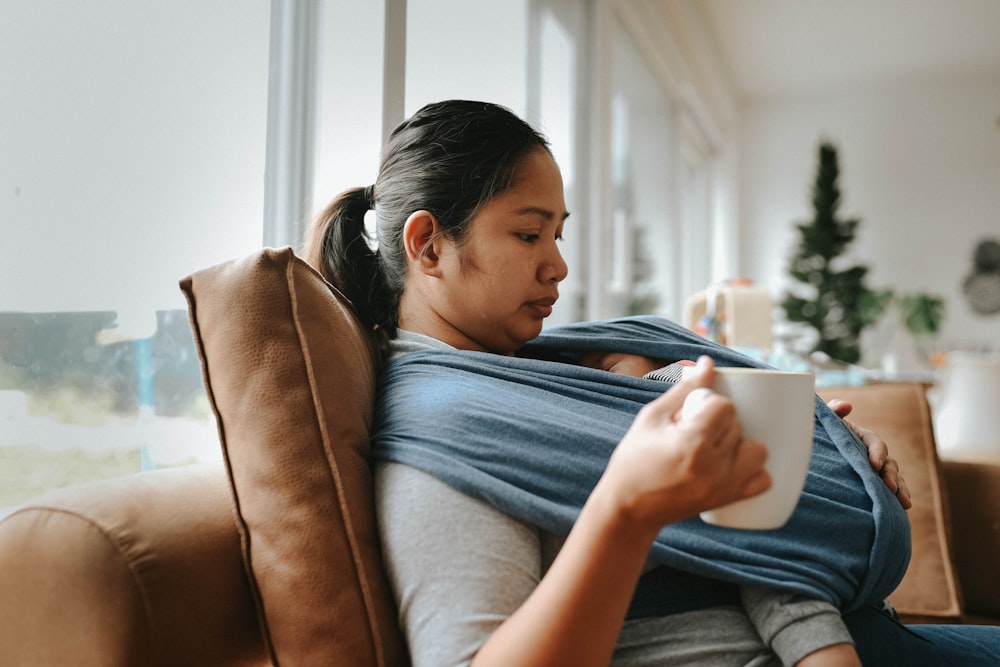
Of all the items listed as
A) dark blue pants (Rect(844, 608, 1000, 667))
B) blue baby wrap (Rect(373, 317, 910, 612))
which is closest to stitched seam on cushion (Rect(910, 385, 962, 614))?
dark blue pants (Rect(844, 608, 1000, 667))

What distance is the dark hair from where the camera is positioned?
0.94 m

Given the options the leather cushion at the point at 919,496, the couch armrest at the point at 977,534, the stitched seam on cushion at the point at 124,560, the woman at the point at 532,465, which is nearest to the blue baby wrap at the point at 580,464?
the woman at the point at 532,465

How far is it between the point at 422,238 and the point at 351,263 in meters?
0.14

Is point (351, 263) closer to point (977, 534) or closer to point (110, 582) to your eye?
point (110, 582)

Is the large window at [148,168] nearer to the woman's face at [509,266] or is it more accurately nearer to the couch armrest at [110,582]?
the couch armrest at [110,582]

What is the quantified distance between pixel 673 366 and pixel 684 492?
44 centimetres

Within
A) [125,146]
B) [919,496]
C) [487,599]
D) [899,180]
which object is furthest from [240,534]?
[899,180]

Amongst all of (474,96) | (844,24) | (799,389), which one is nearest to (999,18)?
(844,24)

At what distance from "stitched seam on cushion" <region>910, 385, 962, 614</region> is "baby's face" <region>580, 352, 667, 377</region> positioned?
800 millimetres

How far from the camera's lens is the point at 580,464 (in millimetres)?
721

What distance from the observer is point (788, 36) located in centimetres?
518

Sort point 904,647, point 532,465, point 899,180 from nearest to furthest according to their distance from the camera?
point 532,465
point 904,647
point 899,180

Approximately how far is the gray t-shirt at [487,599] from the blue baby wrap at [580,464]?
0.02m

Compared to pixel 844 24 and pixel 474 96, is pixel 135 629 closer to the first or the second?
pixel 474 96
